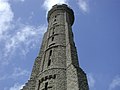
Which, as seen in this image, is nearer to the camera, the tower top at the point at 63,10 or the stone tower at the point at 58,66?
the stone tower at the point at 58,66

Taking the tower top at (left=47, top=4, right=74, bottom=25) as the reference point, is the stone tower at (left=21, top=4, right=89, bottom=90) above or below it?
below

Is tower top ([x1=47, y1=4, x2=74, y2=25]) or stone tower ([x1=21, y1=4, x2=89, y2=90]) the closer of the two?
stone tower ([x1=21, y1=4, x2=89, y2=90])

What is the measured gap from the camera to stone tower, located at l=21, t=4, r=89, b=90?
19.5 meters

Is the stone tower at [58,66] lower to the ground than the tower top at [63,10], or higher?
lower

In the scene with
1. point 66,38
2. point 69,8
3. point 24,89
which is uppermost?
point 69,8

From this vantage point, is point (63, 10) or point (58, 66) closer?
point (58, 66)

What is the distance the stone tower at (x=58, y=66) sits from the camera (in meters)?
19.5

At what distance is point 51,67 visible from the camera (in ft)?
74.3

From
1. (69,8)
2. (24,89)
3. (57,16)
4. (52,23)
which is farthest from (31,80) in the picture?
(69,8)

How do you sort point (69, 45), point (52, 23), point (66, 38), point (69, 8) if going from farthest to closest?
point (69, 8)
point (52, 23)
point (66, 38)
point (69, 45)

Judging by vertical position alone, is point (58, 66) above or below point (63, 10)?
below

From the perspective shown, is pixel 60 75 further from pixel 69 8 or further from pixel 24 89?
pixel 69 8

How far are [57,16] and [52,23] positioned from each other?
2.21m

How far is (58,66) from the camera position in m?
22.6
